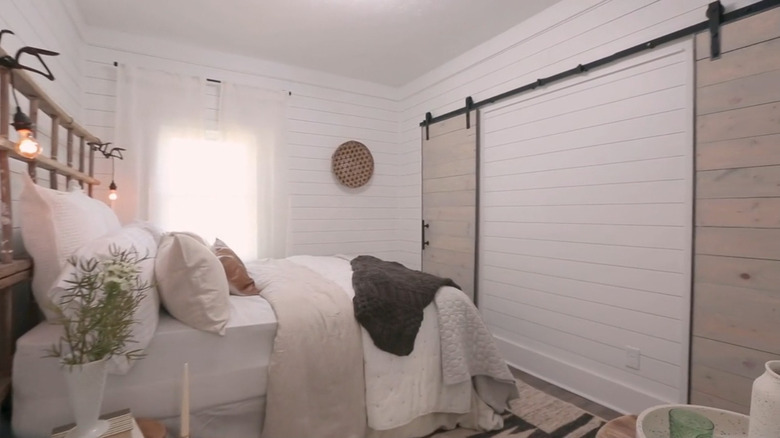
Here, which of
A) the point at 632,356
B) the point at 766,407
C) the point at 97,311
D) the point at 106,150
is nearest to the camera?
the point at 766,407

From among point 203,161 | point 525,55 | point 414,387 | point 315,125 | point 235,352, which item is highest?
point 525,55

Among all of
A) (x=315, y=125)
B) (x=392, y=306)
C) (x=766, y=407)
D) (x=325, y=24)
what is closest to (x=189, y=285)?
(x=392, y=306)

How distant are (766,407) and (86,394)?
176 cm

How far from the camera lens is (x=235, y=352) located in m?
1.62

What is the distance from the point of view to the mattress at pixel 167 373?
127cm

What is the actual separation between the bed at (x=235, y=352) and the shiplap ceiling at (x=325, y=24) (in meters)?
1.27

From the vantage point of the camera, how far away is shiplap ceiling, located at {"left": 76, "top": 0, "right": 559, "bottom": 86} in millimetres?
2715

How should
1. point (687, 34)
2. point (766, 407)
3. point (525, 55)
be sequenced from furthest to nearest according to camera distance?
point (525, 55) < point (687, 34) < point (766, 407)

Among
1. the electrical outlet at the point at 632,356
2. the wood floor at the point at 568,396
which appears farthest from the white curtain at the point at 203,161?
the electrical outlet at the point at 632,356

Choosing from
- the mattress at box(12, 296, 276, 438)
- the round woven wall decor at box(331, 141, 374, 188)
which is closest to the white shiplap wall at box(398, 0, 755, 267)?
the round woven wall decor at box(331, 141, 374, 188)

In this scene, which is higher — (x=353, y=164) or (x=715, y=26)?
(x=715, y=26)

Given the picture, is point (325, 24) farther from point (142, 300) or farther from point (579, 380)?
point (579, 380)

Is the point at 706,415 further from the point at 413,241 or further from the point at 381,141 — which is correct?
the point at 381,141

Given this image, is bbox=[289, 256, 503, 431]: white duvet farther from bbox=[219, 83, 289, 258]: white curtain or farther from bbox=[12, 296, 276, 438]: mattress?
bbox=[219, 83, 289, 258]: white curtain
